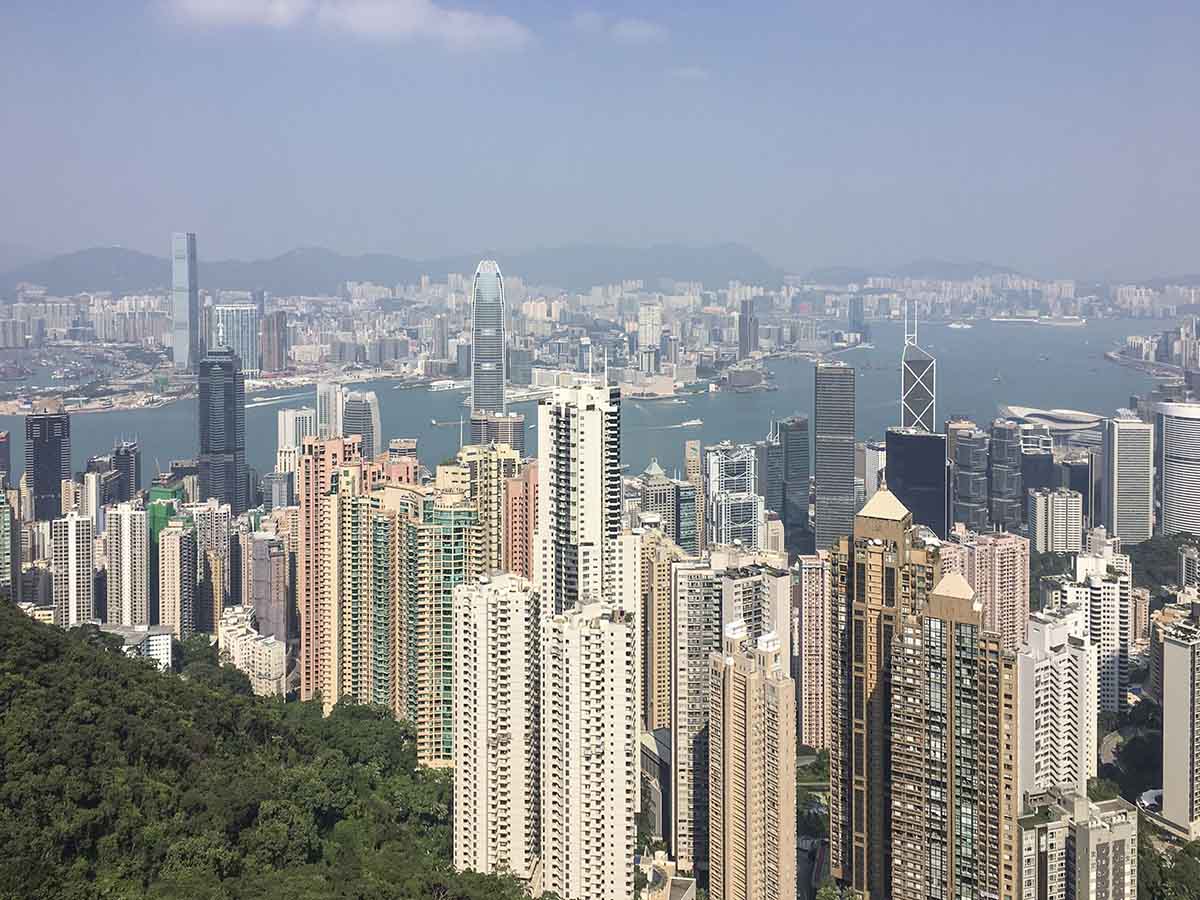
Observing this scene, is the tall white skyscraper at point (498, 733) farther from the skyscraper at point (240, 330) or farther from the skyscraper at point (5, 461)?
the skyscraper at point (240, 330)

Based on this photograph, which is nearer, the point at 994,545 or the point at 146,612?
the point at 994,545

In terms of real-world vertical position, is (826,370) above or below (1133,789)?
above

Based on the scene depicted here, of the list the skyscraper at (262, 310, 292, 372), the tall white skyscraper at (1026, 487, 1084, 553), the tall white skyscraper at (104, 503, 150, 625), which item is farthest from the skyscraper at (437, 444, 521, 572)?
the skyscraper at (262, 310, 292, 372)

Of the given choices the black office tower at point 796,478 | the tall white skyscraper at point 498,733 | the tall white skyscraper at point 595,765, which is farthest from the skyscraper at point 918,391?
the tall white skyscraper at point 595,765

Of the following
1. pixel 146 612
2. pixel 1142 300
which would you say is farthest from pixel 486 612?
pixel 1142 300

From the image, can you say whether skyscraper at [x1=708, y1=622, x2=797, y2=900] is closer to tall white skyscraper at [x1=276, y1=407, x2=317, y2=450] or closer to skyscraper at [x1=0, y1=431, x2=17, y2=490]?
skyscraper at [x1=0, y1=431, x2=17, y2=490]

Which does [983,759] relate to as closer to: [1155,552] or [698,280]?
[1155,552]

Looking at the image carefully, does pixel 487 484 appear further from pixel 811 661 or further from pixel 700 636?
pixel 811 661
